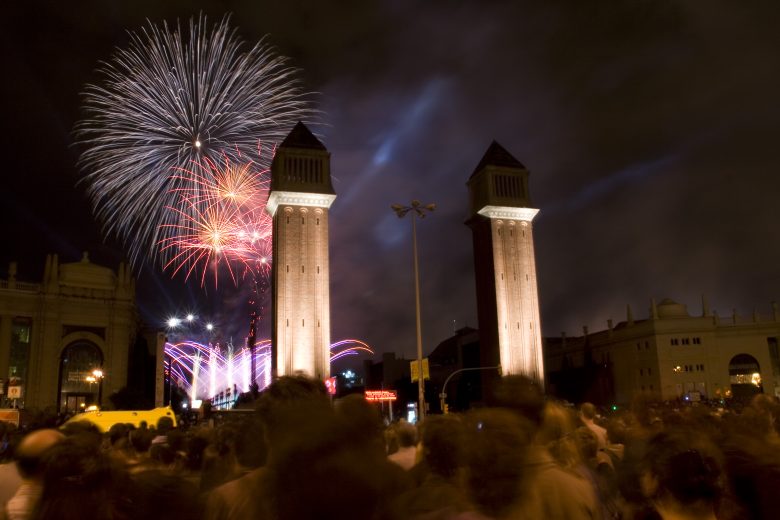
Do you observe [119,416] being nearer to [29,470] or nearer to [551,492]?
[29,470]

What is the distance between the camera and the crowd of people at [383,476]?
9.09 feet

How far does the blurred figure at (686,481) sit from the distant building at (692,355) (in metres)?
70.9

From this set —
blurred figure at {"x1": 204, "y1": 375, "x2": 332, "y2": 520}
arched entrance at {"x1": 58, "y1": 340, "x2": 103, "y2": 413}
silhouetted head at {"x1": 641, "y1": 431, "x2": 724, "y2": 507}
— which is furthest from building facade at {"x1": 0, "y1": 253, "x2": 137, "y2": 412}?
silhouetted head at {"x1": 641, "y1": 431, "x2": 724, "y2": 507}

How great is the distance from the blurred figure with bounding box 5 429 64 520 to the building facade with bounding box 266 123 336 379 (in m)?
55.4

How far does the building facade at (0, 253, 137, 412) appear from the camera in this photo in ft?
195

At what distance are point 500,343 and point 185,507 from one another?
218 feet

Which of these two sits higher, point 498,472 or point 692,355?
point 692,355

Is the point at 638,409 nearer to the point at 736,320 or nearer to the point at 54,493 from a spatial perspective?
the point at 54,493

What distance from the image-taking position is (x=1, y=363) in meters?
57.7

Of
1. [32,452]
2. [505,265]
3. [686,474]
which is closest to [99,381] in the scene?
[505,265]

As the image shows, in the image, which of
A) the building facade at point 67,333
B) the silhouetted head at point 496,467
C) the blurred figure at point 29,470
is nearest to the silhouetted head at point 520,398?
the silhouetted head at point 496,467

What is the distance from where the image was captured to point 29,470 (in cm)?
499

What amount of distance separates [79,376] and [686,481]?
66.4m

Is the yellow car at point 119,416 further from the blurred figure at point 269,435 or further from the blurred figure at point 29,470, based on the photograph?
the blurred figure at point 269,435
